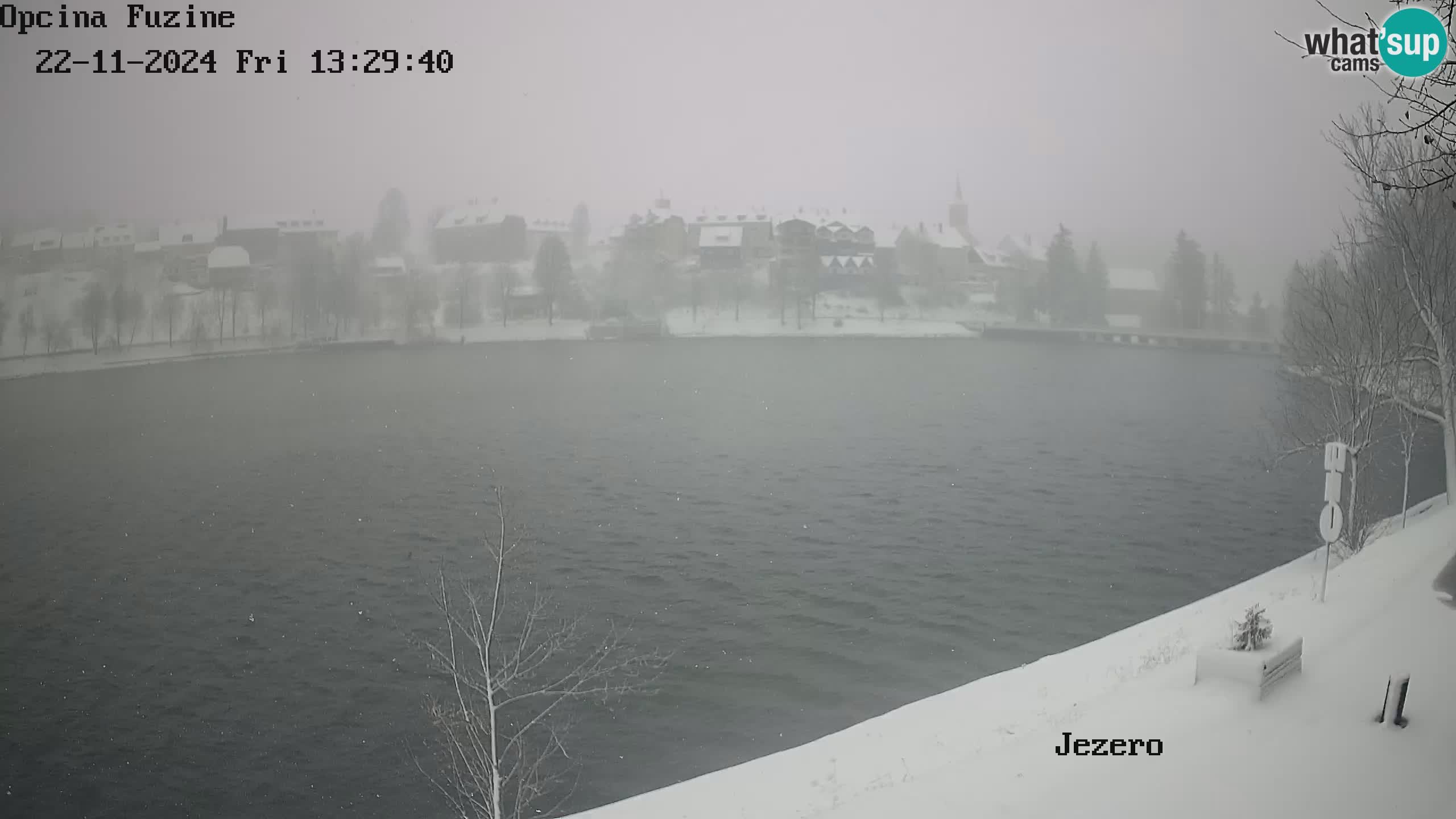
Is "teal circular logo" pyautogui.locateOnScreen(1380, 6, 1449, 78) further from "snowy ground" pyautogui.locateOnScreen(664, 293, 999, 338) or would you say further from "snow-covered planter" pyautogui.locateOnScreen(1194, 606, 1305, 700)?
"snowy ground" pyautogui.locateOnScreen(664, 293, 999, 338)

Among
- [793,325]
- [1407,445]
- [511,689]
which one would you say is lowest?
[511,689]

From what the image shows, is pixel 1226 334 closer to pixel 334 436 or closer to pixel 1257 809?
pixel 334 436

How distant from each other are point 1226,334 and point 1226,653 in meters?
103

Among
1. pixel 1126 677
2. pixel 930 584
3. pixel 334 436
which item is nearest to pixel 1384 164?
pixel 930 584

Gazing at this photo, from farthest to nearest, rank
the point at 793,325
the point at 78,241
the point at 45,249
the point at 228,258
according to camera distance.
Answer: the point at 793,325 < the point at 228,258 < the point at 78,241 < the point at 45,249

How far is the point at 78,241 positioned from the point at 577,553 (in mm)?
82365

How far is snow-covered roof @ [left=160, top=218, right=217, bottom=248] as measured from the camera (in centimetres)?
10100

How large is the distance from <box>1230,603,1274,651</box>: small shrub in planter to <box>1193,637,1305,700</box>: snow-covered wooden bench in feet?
0.36

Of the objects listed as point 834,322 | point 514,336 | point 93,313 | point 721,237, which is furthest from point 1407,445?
point 721,237

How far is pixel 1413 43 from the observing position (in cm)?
1257

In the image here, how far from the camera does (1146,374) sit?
270 ft

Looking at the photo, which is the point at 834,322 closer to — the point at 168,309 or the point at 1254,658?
the point at 168,309

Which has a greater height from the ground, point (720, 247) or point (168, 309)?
point (720, 247)

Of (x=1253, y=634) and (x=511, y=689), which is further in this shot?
(x=511, y=689)
